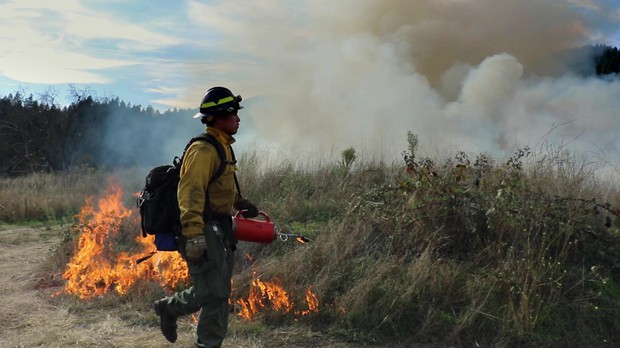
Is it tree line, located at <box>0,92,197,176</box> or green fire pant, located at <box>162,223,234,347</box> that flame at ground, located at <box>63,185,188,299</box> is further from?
tree line, located at <box>0,92,197,176</box>

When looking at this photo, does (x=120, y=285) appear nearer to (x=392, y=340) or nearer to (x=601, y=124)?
(x=392, y=340)

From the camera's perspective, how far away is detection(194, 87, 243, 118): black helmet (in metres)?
3.48

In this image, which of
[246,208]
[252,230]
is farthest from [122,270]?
[252,230]

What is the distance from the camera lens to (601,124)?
13391 millimetres

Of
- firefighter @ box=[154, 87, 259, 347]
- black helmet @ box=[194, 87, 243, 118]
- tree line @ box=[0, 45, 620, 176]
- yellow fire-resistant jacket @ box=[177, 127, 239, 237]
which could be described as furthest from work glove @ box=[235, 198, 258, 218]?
tree line @ box=[0, 45, 620, 176]

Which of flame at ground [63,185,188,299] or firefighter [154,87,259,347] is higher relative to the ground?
firefighter [154,87,259,347]

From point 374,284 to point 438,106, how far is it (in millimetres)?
11717

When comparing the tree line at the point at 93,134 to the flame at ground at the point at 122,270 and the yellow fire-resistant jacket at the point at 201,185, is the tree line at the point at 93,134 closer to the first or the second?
the flame at ground at the point at 122,270

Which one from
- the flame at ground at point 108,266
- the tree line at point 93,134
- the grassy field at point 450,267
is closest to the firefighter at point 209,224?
the grassy field at point 450,267

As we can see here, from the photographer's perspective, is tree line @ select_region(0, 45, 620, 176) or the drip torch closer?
the drip torch

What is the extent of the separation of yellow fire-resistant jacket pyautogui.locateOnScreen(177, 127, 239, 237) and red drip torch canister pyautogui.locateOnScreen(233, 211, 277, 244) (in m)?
0.29

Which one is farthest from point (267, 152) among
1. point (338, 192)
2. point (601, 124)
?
point (601, 124)

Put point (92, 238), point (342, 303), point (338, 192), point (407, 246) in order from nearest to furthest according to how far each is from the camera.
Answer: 1. point (342, 303)
2. point (407, 246)
3. point (92, 238)
4. point (338, 192)

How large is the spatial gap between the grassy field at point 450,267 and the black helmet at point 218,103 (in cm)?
187
